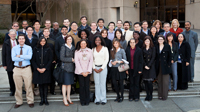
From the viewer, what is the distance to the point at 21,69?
20.2 feet

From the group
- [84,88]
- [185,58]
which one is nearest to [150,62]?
[185,58]

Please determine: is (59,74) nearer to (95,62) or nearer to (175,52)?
(95,62)

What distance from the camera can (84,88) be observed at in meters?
6.38

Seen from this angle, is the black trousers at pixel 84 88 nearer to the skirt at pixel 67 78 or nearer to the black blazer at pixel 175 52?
the skirt at pixel 67 78

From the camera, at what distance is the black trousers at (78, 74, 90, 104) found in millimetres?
6324

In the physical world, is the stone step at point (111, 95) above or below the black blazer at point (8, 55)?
below

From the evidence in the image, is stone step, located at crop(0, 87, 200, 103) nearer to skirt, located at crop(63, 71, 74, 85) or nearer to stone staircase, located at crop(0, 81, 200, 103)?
stone staircase, located at crop(0, 81, 200, 103)

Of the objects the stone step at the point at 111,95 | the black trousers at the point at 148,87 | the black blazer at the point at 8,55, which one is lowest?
the stone step at the point at 111,95

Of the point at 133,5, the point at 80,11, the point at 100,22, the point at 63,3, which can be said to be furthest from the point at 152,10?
the point at 100,22

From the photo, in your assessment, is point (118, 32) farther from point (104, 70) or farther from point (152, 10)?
point (152, 10)

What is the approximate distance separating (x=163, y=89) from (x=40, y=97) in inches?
154

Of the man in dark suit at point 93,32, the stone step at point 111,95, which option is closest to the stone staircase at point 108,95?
the stone step at point 111,95

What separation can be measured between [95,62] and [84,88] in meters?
0.84

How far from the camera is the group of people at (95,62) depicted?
6.23 m
